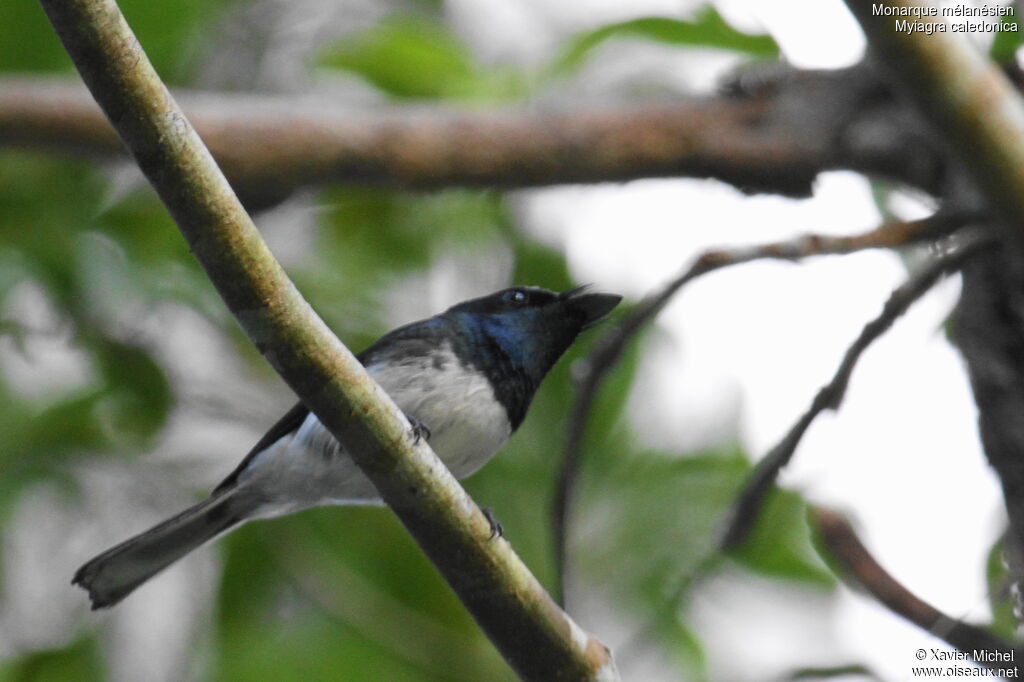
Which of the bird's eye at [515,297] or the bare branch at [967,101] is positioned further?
the bird's eye at [515,297]

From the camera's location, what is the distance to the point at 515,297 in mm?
3568

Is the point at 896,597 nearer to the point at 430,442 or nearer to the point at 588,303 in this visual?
the point at 430,442

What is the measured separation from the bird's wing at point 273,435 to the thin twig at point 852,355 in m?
1.45

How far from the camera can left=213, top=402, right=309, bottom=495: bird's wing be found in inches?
127

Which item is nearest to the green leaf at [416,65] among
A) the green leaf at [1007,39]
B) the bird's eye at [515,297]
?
the bird's eye at [515,297]

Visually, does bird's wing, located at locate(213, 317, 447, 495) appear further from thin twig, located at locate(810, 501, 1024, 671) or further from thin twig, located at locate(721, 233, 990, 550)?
thin twig, located at locate(810, 501, 1024, 671)

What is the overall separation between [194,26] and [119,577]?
71.5 inches

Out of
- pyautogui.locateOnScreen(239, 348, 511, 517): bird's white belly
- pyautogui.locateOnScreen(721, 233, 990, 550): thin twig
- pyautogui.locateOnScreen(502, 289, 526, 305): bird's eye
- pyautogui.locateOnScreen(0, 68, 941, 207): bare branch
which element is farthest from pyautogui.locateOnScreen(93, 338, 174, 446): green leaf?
pyautogui.locateOnScreen(721, 233, 990, 550): thin twig

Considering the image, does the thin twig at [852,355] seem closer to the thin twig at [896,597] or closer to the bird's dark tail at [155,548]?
the thin twig at [896,597]

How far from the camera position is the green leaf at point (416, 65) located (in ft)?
13.5

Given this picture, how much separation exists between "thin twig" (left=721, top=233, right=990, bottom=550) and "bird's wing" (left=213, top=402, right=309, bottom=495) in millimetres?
1450

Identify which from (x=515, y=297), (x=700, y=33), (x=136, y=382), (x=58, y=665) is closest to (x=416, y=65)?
(x=515, y=297)

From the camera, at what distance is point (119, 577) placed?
9.81 feet

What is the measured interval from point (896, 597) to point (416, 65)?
277 centimetres
